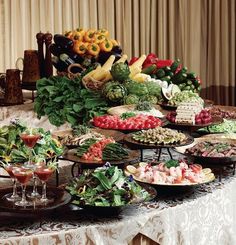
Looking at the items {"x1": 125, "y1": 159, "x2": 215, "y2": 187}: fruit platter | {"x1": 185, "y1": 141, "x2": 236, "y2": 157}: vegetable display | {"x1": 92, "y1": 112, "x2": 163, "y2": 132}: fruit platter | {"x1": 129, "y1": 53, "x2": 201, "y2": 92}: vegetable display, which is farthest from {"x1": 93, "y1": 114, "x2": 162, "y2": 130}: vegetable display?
{"x1": 129, "y1": 53, "x2": 201, "y2": 92}: vegetable display

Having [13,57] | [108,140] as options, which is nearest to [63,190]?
[108,140]

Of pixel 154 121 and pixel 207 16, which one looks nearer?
pixel 154 121

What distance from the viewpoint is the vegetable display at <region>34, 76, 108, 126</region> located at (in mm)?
4125

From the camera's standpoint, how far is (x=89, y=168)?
2732 millimetres

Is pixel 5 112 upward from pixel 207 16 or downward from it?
downward

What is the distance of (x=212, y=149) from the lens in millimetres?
2990

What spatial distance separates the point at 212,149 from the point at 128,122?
56 cm

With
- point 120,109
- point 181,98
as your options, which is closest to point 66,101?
point 120,109

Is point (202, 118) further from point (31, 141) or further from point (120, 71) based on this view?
point (31, 141)

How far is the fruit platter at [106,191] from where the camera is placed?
7.54 feet

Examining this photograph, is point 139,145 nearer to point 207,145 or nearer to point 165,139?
point 165,139

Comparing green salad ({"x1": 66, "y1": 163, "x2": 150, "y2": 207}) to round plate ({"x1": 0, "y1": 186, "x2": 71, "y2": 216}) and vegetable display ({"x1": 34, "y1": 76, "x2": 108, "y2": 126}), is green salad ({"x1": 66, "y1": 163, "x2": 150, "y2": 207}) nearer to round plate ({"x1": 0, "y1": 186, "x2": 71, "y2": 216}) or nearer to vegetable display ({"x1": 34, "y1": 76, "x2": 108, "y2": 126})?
round plate ({"x1": 0, "y1": 186, "x2": 71, "y2": 216})

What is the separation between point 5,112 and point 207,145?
5.36 ft

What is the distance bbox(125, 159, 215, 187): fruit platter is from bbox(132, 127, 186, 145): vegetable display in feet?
0.75
